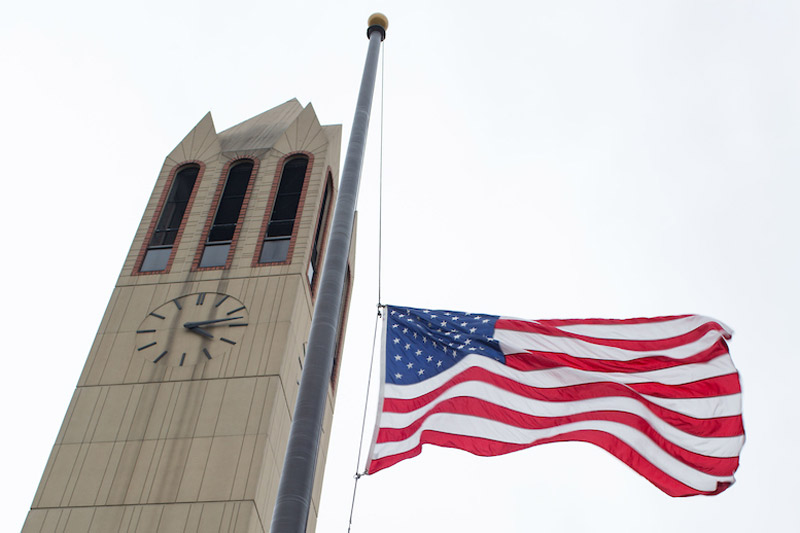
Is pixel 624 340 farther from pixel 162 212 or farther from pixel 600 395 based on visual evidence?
pixel 162 212

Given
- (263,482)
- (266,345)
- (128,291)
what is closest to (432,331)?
(263,482)

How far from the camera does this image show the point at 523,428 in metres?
13.9

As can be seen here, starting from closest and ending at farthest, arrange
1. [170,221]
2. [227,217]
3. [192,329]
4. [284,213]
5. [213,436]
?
[213,436], [192,329], [284,213], [227,217], [170,221]

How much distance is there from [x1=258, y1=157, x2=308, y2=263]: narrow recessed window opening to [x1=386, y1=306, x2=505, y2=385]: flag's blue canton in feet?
50.9

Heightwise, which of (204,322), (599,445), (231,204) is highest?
(231,204)

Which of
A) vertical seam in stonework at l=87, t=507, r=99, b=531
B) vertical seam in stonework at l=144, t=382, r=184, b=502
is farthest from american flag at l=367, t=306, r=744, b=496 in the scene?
vertical seam in stonework at l=87, t=507, r=99, b=531

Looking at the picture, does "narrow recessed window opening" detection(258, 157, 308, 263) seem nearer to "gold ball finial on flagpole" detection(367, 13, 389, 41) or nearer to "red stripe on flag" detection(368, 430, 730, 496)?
"gold ball finial on flagpole" detection(367, 13, 389, 41)

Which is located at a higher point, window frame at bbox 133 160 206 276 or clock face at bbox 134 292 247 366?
window frame at bbox 133 160 206 276

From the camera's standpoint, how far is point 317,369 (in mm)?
9273

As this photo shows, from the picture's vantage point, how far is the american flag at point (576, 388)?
44.4 feet

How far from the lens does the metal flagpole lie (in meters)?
8.14

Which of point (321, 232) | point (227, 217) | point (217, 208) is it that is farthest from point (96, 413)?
point (321, 232)

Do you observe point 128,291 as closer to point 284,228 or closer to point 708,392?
point 284,228

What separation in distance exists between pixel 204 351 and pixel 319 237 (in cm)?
724
